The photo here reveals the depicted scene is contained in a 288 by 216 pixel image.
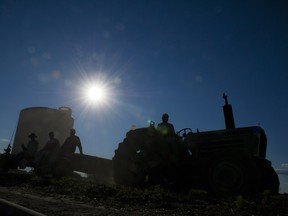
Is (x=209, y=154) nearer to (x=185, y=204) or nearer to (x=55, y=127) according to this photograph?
(x=185, y=204)

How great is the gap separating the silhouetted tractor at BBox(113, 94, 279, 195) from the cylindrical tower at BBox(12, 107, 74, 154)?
50.1 feet

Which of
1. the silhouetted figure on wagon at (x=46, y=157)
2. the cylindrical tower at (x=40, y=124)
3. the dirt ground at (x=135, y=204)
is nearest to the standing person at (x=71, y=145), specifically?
the silhouetted figure on wagon at (x=46, y=157)

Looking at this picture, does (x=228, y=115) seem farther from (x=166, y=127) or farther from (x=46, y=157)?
(x=46, y=157)

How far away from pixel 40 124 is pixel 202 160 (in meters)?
17.9

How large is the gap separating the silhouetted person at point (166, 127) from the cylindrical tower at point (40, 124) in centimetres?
1588

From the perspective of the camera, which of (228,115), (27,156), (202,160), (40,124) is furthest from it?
(40,124)

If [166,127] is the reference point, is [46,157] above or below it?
below

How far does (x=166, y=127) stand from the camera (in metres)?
7.50

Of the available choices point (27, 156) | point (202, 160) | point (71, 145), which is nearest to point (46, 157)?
point (71, 145)

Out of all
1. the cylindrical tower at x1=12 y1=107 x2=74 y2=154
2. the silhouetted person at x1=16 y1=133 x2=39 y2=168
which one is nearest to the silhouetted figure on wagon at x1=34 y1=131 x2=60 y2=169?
the silhouetted person at x1=16 y1=133 x2=39 y2=168

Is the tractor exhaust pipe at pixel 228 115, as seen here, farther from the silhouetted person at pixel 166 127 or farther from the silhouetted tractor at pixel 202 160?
the silhouetted person at pixel 166 127

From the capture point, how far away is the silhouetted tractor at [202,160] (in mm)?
5918

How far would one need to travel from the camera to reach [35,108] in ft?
73.7

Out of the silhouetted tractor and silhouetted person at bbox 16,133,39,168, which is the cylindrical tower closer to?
silhouetted person at bbox 16,133,39,168
